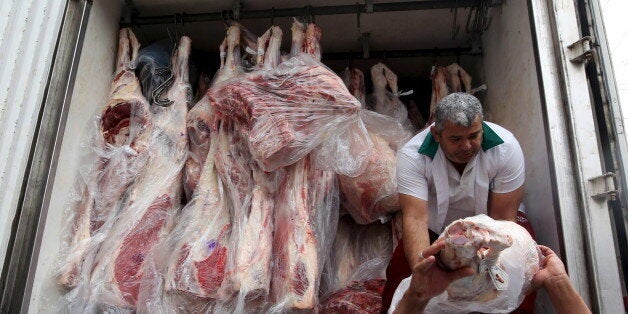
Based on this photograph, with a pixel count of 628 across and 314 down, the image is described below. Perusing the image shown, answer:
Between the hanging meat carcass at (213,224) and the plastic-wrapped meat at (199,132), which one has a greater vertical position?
the plastic-wrapped meat at (199,132)

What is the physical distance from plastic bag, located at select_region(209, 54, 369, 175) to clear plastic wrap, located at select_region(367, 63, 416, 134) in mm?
528

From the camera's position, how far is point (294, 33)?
3.06 metres

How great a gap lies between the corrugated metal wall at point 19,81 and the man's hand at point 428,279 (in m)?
1.50

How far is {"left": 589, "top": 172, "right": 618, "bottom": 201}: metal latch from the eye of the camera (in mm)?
1975

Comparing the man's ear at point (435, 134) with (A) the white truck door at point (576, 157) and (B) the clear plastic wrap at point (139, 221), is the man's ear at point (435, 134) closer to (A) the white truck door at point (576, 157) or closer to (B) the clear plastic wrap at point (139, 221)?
(A) the white truck door at point (576, 157)

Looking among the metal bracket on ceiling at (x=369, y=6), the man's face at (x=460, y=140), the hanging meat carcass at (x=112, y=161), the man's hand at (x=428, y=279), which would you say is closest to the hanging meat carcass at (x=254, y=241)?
the hanging meat carcass at (x=112, y=161)

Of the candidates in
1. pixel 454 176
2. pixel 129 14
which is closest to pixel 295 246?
pixel 454 176

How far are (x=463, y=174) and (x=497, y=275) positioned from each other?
24.9 inches

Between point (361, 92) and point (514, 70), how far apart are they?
84 cm

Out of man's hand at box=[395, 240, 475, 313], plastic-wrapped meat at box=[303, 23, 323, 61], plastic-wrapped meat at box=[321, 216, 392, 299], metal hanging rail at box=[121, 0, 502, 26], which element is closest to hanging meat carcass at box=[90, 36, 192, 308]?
metal hanging rail at box=[121, 0, 502, 26]

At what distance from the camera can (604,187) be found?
2.00 m

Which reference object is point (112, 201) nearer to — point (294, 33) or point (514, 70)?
point (294, 33)

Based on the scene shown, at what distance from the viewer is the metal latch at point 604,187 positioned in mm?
1975

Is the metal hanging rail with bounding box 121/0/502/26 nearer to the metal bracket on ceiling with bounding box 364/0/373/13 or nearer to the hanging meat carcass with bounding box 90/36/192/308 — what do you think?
the metal bracket on ceiling with bounding box 364/0/373/13
